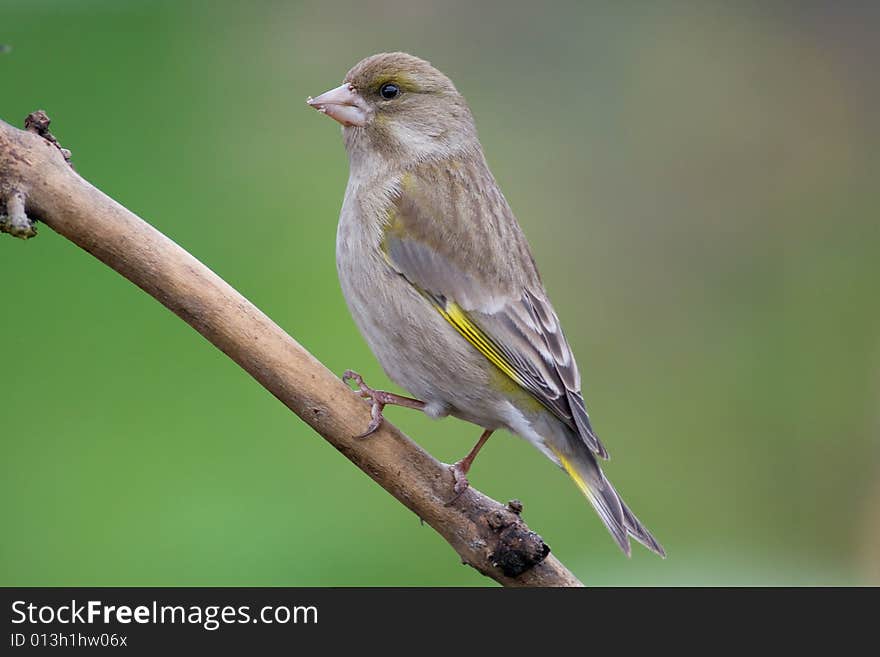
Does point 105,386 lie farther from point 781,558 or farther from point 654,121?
point 654,121

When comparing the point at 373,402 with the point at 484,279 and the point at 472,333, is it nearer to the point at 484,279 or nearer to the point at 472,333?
the point at 472,333

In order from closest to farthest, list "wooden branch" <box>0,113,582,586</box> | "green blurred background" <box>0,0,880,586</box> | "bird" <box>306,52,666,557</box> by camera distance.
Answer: "wooden branch" <box>0,113,582,586</box>
"bird" <box>306,52,666,557</box>
"green blurred background" <box>0,0,880,586</box>

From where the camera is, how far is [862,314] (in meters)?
6.15

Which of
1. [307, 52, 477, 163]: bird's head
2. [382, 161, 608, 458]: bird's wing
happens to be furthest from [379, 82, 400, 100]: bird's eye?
[382, 161, 608, 458]: bird's wing

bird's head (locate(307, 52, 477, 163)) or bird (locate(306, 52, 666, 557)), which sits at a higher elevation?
bird's head (locate(307, 52, 477, 163))

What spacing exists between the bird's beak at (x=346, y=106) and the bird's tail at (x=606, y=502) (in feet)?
3.73

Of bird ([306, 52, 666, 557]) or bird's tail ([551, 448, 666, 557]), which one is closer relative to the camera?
bird's tail ([551, 448, 666, 557])

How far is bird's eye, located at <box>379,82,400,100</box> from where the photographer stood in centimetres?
382

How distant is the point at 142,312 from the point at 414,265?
5.56 feet

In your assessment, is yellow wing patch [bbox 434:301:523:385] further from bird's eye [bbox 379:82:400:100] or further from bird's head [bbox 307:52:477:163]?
bird's eye [bbox 379:82:400:100]

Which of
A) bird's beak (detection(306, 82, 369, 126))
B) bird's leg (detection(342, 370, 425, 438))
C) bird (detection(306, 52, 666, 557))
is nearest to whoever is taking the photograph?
bird's leg (detection(342, 370, 425, 438))

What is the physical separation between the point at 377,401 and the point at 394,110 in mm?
1094

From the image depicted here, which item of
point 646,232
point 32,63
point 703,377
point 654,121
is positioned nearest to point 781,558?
point 703,377

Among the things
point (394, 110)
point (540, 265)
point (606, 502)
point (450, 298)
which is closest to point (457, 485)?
point (606, 502)
